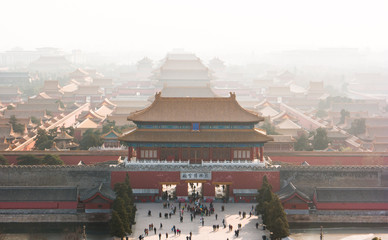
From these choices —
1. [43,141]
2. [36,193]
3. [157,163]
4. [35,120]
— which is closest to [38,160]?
[36,193]

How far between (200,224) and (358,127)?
28354 millimetres

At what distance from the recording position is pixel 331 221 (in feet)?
115

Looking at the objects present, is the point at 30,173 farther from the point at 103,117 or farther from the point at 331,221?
the point at 103,117

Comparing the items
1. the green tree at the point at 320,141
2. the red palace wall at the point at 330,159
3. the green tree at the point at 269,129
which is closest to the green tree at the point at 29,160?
the red palace wall at the point at 330,159

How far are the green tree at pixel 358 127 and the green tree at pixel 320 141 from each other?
8.80 m

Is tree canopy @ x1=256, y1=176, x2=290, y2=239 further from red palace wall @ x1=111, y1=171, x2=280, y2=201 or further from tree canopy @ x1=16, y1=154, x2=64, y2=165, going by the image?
tree canopy @ x1=16, y1=154, x2=64, y2=165

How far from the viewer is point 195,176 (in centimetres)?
3812

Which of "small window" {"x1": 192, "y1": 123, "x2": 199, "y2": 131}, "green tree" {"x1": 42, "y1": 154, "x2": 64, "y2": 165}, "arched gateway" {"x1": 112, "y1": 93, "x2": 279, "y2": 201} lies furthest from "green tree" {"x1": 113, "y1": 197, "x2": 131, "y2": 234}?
"green tree" {"x1": 42, "y1": 154, "x2": 64, "y2": 165}

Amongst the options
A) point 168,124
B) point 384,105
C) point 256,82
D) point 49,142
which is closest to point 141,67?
point 256,82

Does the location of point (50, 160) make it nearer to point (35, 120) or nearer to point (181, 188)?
point (181, 188)

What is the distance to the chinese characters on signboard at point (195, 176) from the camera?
125ft

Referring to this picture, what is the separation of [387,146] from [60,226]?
30.4m

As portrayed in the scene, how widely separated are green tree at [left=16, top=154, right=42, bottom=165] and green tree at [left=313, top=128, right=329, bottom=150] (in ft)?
74.0

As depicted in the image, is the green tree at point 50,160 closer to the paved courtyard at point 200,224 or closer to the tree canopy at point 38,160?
the tree canopy at point 38,160
